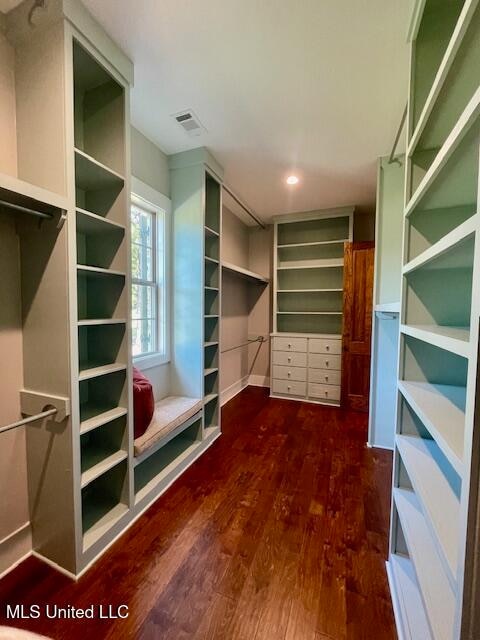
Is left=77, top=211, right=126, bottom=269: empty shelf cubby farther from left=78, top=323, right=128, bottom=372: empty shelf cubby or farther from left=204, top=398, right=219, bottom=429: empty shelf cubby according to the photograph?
left=204, top=398, right=219, bottom=429: empty shelf cubby

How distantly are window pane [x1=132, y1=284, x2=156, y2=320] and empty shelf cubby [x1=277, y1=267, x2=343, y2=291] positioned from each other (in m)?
Result: 2.37

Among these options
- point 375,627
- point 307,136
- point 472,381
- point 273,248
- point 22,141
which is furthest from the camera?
point 273,248

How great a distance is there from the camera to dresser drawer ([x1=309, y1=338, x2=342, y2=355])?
3.70m

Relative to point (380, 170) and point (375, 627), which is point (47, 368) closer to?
point (375, 627)

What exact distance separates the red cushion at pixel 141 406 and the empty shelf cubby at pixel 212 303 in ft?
3.68

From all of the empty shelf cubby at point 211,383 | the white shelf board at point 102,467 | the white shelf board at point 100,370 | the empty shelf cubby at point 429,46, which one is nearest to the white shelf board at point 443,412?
the empty shelf cubby at point 429,46

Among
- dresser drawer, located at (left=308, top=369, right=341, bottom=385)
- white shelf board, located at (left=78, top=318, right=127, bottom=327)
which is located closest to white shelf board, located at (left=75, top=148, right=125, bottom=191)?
white shelf board, located at (left=78, top=318, right=127, bottom=327)

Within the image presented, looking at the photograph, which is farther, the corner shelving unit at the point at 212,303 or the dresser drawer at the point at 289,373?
the dresser drawer at the point at 289,373

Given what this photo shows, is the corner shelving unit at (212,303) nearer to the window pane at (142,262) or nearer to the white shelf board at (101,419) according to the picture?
the window pane at (142,262)

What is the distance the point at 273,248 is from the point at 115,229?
3.11m

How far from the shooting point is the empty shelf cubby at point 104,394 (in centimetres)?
165

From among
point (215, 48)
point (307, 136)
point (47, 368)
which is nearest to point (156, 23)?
point (215, 48)

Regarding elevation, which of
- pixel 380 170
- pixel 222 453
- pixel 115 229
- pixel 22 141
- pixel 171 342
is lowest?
pixel 222 453

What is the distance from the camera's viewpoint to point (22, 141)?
1340 mm
